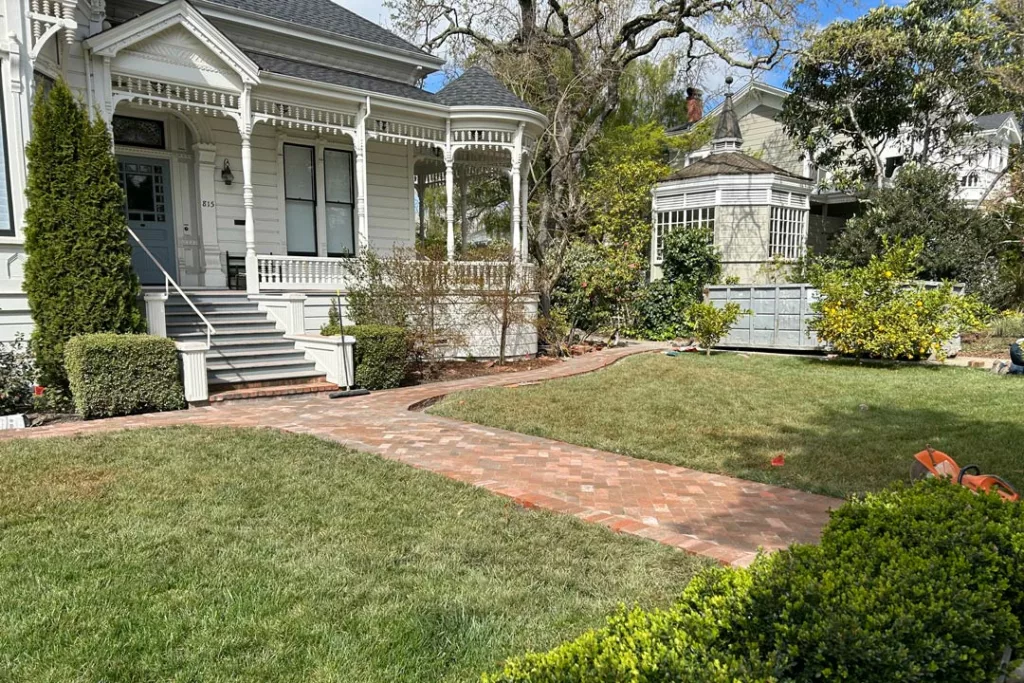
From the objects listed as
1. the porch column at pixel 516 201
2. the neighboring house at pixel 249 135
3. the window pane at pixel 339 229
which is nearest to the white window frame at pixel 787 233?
the neighboring house at pixel 249 135

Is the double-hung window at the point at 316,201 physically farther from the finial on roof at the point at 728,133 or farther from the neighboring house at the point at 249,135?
the finial on roof at the point at 728,133

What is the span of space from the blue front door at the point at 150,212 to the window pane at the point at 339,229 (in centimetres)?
313

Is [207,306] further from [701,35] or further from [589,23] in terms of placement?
[701,35]

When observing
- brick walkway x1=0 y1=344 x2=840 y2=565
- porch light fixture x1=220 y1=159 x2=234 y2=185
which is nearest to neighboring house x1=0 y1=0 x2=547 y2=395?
porch light fixture x1=220 y1=159 x2=234 y2=185

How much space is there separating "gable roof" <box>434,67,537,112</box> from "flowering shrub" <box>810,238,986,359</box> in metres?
7.42

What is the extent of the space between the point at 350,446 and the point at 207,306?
5901 millimetres

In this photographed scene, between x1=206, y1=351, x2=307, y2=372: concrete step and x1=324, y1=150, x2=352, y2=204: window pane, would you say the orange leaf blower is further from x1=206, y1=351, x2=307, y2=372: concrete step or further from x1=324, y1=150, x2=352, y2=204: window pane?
x1=324, y1=150, x2=352, y2=204: window pane

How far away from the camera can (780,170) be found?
61.0ft

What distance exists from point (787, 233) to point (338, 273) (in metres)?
12.9

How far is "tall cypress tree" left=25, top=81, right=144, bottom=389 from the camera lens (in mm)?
8234

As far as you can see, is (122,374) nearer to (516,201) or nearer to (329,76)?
(329,76)

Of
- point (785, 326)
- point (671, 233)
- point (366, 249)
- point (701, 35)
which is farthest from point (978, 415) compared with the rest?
point (701, 35)

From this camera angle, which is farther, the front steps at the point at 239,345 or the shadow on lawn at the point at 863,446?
the front steps at the point at 239,345

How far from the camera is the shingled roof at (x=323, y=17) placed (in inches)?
539
